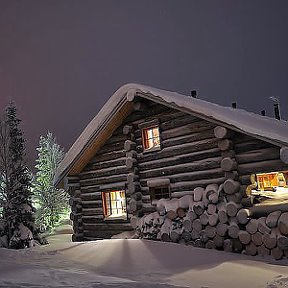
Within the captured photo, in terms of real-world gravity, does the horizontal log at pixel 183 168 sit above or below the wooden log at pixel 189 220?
above

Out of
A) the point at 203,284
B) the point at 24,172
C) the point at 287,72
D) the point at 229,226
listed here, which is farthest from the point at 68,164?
the point at 287,72

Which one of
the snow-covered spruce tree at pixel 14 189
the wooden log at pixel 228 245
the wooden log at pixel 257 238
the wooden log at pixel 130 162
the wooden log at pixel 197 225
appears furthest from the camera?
the snow-covered spruce tree at pixel 14 189

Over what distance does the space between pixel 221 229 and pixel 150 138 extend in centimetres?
516

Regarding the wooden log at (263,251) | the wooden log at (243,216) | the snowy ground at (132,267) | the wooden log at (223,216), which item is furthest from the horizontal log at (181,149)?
the snowy ground at (132,267)

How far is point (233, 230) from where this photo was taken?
11430 millimetres

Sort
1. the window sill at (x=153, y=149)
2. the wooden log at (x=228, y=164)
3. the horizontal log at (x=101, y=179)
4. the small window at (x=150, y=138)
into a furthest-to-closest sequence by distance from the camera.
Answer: the horizontal log at (x=101, y=179) < the small window at (x=150, y=138) < the window sill at (x=153, y=149) < the wooden log at (x=228, y=164)

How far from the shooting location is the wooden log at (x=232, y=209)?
1146 centimetres

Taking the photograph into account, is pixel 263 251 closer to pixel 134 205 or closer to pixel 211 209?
pixel 211 209

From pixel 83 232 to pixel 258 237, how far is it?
30.5 feet

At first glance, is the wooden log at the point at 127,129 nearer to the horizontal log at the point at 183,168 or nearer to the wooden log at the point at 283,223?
the horizontal log at the point at 183,168

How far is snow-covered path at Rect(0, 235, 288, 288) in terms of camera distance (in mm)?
6582

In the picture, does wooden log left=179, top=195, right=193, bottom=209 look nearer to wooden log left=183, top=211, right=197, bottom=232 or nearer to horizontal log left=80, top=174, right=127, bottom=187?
wooden log left=183, top=211, right=197, bottom=232

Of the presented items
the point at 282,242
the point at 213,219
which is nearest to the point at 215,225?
the point at 213,219

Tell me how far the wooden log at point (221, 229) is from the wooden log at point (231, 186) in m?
1.05
